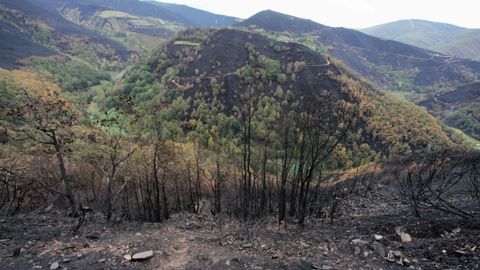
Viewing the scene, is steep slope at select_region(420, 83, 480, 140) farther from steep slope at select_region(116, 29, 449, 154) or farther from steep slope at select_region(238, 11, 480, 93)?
steep slope at select_region(238, 11, 480, 93)

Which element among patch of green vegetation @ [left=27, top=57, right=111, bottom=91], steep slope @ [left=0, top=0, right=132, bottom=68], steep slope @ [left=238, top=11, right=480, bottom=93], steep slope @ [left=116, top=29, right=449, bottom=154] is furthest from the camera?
steep slope @ [left=238, top=11, right=480, bottom=93]

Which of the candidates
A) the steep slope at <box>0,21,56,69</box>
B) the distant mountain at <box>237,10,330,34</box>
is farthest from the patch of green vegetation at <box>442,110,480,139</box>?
the steep slope at <box>0,21,56,69</box>

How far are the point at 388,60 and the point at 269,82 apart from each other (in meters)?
147

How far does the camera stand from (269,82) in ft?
191

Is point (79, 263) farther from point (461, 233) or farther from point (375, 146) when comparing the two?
point (375, 146)

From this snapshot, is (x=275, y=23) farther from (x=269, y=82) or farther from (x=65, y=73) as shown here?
(x=269, y=82)

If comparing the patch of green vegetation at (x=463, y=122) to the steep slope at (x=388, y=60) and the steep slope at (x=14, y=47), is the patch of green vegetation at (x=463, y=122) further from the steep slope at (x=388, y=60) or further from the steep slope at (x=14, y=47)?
the steep slope at (x=14, y=47)

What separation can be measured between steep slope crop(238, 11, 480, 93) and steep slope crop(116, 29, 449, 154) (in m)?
104

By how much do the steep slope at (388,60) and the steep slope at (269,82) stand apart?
10398cm


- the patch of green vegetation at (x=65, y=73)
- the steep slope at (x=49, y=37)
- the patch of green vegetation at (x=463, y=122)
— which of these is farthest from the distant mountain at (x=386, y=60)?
the patch of green vegetation at (x=65, y=73)

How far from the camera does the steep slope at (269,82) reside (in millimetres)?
52344

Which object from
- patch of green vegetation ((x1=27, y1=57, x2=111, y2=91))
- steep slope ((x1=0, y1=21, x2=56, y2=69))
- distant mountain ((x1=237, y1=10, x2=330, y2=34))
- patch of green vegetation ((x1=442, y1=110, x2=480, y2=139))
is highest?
distant mountain ((x1=237, y1=10, x2=330, y2=34))

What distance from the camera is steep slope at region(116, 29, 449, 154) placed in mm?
52344

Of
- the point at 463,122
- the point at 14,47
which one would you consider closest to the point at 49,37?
the point at 14,47
